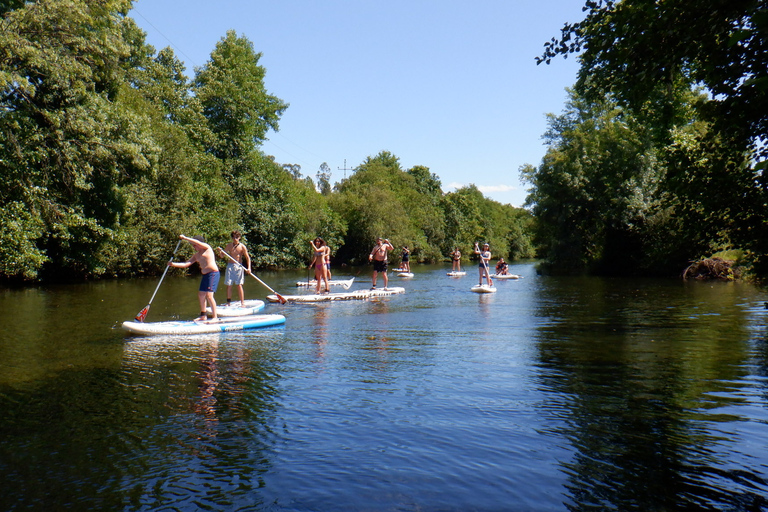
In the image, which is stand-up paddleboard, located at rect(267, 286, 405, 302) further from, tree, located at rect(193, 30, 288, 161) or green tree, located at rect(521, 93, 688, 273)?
tree, located at rect(193, 30, 288, 161)

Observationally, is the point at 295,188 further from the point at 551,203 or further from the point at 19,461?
the point at 19,461

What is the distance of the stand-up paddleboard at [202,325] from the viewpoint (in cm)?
1237

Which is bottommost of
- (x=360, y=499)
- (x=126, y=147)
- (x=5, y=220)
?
(x=360, y=499)

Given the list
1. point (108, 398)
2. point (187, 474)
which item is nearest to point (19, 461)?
point (187, 474)

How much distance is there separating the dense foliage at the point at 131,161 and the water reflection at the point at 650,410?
741 inches

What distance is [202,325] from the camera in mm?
12898

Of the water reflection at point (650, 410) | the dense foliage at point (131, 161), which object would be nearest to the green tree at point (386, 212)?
the dense foliage at point (131, 161)

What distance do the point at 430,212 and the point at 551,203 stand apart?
41.3 m

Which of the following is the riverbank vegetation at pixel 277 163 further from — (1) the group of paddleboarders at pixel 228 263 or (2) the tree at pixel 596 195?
(1) the group of paddleboarders at pixel 228 263

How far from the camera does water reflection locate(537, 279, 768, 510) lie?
4918 mm

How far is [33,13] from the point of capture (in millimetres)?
21062

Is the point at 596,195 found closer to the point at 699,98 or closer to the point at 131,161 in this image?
the point at 131,161

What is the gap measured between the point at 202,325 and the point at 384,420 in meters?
7.23

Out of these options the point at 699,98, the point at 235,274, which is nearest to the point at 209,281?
the point at 235,274
